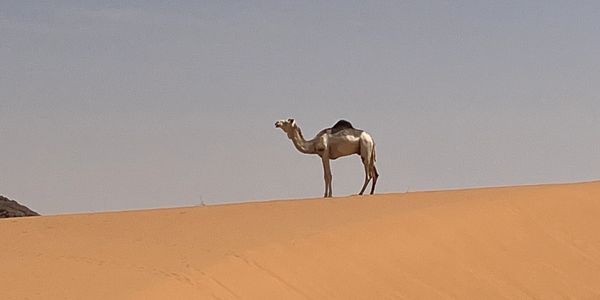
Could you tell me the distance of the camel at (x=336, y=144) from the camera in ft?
61.4

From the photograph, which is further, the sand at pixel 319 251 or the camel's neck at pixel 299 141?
the camel's neck at pixel 299 141

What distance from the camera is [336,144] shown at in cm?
1873

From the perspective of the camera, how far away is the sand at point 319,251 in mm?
10148

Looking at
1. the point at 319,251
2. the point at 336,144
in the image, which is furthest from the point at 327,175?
the point at 319,251

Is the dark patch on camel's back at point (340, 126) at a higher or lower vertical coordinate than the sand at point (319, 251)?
higher

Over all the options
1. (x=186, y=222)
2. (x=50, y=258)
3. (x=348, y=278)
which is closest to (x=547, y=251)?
(x=348, y=278)

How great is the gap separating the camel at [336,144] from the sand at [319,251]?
8.26ft

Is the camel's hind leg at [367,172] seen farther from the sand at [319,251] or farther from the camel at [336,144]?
the sand at [319,251]

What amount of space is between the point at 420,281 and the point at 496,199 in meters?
4.02

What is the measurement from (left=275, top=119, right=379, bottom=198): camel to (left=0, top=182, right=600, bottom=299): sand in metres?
2.52

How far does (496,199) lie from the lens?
51.4ft

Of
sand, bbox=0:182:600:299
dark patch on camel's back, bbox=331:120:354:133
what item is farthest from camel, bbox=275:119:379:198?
sand, bbox=0:182:600:299

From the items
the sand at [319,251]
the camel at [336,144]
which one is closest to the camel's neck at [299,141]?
the camel at [336,144]

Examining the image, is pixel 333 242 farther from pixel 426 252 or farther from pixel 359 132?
pixel 359 132
